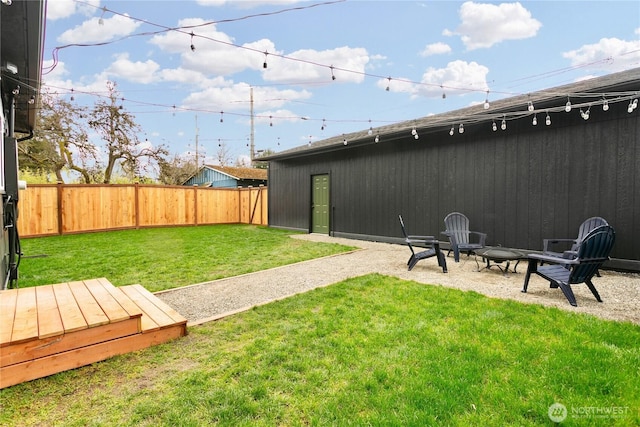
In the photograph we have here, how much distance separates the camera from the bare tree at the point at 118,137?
15.4 meters

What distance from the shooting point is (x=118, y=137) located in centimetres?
1619

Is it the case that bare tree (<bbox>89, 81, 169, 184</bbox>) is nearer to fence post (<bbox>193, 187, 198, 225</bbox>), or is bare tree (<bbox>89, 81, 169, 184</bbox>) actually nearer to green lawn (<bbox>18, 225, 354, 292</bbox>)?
fence post (<bbox>193, 187, 198, 225</bbox>)

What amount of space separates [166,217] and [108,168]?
7420 mm

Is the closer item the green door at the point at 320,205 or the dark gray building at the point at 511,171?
the dark gray building at the point at 511,171

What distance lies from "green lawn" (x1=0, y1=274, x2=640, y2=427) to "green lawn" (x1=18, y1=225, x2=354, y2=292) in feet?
6.81

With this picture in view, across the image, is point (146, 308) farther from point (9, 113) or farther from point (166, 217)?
point (166, 217)

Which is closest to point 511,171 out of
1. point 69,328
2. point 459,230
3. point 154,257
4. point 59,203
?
point 459,230

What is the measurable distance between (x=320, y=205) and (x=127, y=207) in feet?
21.2

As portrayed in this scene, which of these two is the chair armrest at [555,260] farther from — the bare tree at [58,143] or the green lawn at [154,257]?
the bare tree at [58,143]

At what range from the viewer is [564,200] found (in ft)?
17.3

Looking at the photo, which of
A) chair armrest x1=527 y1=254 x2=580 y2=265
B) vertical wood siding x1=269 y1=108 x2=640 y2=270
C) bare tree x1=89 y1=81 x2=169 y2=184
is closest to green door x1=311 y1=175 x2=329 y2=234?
vertical wood siding x1=269 y1=108 x2=640 y2=270

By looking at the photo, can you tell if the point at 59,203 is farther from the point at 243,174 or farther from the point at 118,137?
the point at 243,174

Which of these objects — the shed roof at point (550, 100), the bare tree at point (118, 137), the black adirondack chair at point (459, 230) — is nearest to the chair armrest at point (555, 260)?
the black adirondack chair at point (459, 230)

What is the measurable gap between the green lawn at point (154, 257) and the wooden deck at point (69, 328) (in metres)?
1.26
